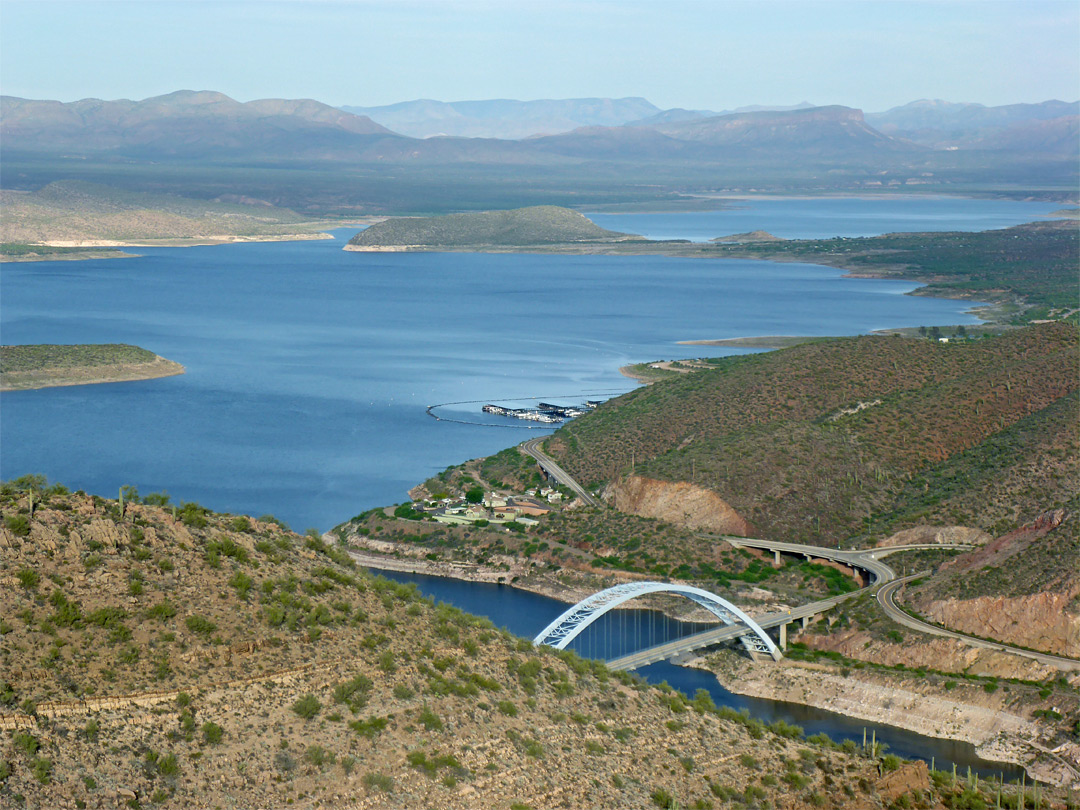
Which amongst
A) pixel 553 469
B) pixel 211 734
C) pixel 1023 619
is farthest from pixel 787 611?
pixel 211 734

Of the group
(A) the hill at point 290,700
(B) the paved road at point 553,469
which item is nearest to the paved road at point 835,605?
(B) the paved road at point 553,469

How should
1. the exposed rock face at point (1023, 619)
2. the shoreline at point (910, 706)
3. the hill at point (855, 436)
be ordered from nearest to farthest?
the shoreline at point (910, 706), the exposed rock face at point (1023, 619), the hill at point (855, 436)

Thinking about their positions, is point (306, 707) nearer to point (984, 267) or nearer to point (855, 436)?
point (855, 436)

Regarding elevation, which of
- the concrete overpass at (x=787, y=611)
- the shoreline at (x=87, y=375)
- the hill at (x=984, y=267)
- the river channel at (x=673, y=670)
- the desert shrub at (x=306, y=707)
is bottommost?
the river channel at (x=673, y=670)

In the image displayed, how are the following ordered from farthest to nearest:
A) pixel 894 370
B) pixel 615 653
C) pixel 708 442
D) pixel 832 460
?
pixel 894 370
pixel 708 442
pixel 832 460
pixel 615 653

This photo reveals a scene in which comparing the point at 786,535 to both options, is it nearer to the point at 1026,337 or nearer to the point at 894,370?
the point at 894,370

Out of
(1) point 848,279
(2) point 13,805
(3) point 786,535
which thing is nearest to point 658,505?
(3) point 786,535

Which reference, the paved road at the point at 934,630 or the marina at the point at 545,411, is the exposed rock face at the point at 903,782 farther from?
the marina at the point at 545,411
